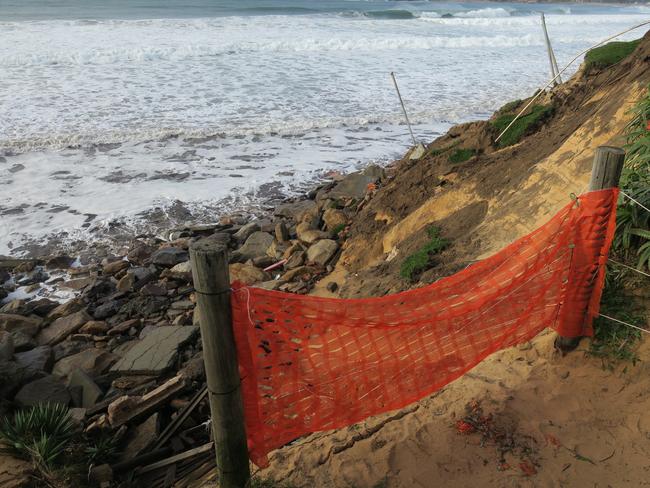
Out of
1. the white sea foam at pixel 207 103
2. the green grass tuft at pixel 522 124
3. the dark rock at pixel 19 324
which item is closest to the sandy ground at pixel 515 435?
the dark rock at pixel 19 324

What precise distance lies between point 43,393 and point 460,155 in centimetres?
578

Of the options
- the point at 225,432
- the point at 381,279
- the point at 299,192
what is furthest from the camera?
the point at 299,192

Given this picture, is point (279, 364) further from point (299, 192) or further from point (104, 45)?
point (104, 45)

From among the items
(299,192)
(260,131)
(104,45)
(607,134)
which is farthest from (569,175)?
(104,45)

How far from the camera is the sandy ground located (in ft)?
9.82

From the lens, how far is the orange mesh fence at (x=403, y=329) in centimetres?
277

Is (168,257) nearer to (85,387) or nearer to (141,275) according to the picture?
(141,275)

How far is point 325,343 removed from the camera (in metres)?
2.89

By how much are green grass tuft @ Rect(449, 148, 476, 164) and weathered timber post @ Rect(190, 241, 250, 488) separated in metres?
5.55

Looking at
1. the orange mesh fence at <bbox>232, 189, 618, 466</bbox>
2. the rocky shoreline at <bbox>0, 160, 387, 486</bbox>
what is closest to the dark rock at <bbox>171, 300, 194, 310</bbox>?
the rocky shoreline at <bbox>0, 160, 387, 486</bbox>

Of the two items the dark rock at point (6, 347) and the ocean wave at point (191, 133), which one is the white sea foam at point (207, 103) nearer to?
the ocean wave at point (191, 133)

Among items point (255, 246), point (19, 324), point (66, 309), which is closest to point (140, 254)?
point (66, 309)

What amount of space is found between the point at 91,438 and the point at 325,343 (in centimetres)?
211

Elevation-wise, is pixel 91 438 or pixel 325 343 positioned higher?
pixel 325 343
